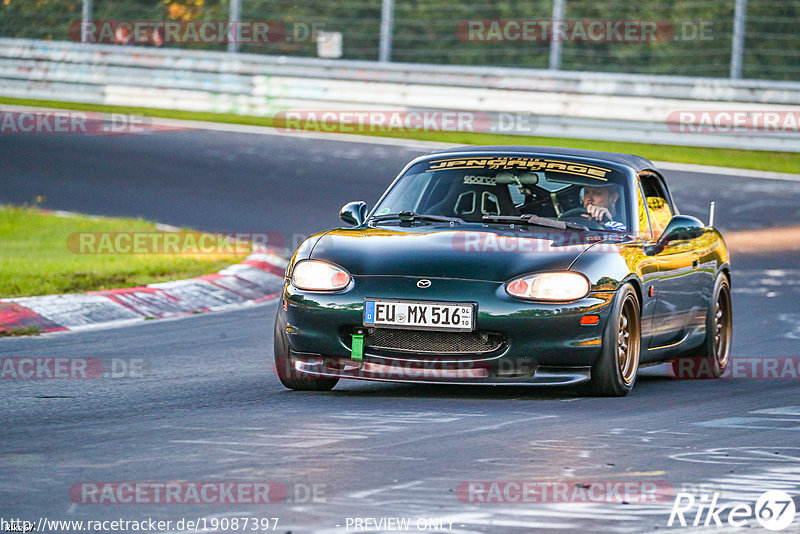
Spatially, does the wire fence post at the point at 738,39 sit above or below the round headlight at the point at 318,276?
above

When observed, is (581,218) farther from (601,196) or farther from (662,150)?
(662,150)

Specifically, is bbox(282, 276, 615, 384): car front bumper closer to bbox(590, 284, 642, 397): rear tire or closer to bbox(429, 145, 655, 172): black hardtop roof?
bbox(590, 284, 642, 397): rear tire

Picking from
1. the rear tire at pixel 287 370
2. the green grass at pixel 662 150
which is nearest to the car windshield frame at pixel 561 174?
the rear tire at pixel 287 370

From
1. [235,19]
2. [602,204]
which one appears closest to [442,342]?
[602,204]

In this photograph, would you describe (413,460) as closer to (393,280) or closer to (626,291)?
(393,280)

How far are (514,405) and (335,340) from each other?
948 mm

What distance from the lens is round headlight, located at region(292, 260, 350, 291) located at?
7.63m

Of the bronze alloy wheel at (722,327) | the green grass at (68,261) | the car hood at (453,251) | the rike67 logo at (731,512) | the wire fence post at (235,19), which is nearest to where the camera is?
the rike67 logo at (731,512)

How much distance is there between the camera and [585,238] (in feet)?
26.6

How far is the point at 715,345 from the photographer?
951cm

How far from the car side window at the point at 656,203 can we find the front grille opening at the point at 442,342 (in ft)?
6.11

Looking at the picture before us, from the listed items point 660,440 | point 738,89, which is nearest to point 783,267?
point 738,89

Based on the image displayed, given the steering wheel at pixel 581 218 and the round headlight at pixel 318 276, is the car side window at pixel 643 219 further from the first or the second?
the round headlight at pixel 318 276

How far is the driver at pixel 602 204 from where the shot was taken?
859 centimetres
